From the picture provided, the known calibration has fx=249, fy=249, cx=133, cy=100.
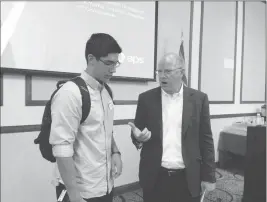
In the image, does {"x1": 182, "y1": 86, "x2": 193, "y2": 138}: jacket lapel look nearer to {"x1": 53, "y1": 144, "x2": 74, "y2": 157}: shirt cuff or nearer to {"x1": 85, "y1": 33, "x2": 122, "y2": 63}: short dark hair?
{"x1": 85, "y1": 33, "x2": 122, "y2": 63}: short dark hair

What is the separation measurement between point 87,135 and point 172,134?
0.62m

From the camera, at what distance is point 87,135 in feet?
3.58

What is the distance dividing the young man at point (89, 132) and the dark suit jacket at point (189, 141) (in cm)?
36

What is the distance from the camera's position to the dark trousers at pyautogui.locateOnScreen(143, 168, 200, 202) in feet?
4.94

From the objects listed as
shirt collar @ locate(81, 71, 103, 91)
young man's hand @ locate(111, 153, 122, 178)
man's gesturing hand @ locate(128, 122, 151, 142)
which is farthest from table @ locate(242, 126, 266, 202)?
shirt collar @ locate(81, 71, 103, 91)

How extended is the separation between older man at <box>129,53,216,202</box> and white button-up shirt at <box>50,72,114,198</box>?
336mm

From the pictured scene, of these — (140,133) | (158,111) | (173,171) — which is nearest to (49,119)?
(140,133)

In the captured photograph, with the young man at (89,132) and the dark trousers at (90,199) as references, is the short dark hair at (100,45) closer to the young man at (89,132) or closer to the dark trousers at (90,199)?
the young man at (89,132)

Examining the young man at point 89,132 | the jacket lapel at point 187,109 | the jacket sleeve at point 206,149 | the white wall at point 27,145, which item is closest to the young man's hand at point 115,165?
the young man at point 89,132

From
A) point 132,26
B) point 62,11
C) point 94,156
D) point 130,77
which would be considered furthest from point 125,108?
point 94,156

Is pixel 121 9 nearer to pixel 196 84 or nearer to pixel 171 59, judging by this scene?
pixel 171 59

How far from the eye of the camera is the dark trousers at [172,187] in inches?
59.2

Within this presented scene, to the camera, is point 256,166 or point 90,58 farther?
point 256,166

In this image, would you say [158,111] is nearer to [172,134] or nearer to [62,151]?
[172,134]
